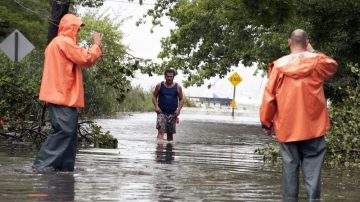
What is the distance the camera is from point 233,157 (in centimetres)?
1622

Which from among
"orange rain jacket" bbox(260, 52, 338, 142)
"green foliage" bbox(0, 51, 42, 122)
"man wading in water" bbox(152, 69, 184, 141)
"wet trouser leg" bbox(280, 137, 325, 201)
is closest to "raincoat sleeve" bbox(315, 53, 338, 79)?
"orange rain jacket" bbox(260, 52, 338, 142)

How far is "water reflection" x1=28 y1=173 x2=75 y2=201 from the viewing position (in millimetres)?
8711

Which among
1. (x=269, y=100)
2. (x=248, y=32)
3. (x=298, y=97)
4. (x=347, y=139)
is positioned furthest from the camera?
(x=248, y=32)

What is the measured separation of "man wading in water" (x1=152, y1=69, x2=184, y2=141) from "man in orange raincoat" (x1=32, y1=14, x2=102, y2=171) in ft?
31.0

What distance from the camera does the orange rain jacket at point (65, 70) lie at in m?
10.9

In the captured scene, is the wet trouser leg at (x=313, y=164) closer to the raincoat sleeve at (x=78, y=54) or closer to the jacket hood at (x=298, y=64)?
the jacket hood at (x=298, y=64)

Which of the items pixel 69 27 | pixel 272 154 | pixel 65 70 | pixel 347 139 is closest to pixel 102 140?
pixel 272 154

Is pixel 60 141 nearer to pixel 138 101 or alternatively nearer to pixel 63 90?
pixel 63 90

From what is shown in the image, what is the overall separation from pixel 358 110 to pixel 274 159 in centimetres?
159

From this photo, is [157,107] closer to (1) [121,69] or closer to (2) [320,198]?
(1) [121,69]

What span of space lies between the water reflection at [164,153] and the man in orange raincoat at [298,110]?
5047 millimetres

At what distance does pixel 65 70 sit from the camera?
35.8 feet

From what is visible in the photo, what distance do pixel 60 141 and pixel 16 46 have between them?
14871mm

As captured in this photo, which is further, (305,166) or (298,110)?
(305,166)
